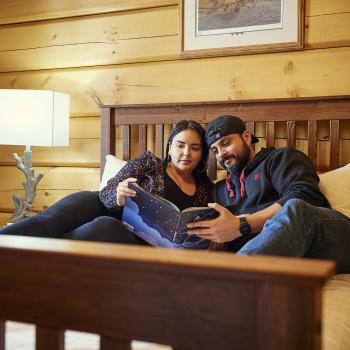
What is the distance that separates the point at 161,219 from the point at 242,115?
751 millimetres

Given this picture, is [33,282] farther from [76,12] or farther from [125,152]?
[76,12]

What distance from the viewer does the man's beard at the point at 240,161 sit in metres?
1.87

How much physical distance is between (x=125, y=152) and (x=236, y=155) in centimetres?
69

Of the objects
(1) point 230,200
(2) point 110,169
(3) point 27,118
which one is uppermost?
(3) point 27,118

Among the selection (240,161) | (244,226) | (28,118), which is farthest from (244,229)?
(28,118)

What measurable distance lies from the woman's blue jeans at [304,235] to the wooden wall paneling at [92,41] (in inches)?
49.6

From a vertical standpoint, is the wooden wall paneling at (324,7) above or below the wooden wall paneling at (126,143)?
above

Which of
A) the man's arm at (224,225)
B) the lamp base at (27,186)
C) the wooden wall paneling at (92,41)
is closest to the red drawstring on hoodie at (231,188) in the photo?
the man's arm at (224,225)

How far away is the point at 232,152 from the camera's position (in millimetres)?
1860

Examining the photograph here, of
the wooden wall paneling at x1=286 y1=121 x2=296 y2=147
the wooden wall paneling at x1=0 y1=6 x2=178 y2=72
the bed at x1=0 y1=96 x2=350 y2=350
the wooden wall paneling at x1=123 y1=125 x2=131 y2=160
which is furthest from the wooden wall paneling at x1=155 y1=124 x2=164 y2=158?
the bed at x1=0 y1=96 x2=350 y2=350

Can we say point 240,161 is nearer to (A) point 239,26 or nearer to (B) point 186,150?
(B) point 186,150

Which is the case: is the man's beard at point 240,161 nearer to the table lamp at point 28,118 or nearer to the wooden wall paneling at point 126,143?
the wooden wall paneling at point 126,143

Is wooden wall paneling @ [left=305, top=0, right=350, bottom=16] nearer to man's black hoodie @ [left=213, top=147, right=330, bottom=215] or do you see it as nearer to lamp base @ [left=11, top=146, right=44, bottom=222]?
man's black hoodie @ [left=213, top=147, right=330, bottom=215]

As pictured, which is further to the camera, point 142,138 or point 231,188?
point 142,138
